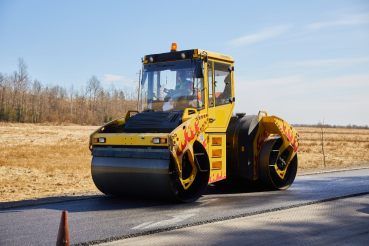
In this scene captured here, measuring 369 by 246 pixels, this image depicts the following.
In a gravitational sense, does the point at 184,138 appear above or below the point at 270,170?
above

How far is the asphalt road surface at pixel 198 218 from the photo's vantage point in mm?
5684

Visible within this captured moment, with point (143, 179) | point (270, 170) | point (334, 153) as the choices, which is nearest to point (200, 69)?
point (143, 179)

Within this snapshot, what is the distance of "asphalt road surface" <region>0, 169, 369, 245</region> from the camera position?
5684mm

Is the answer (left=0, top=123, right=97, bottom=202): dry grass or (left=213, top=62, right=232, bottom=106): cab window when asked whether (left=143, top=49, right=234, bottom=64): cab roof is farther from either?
(left=0, top=123, right=97, bottom=202): dry grass

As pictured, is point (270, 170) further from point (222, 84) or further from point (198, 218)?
point (198, 218)

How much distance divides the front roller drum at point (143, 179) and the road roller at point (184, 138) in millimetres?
19

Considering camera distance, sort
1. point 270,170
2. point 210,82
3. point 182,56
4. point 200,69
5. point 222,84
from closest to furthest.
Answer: point 200,69 → point 182,56 → point 210,82 → point 222,84 → point 270,170

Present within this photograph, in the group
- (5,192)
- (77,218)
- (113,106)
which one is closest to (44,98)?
(113,106)

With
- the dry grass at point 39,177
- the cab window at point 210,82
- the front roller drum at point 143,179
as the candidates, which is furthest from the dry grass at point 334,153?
the front roller drum at point 143,179

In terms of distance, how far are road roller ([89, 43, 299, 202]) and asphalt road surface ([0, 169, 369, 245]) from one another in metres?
0.50

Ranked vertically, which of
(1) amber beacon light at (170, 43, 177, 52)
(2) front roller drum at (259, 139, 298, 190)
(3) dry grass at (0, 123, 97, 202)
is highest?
(1) amber beacon light at (170, 43, 177, 52)

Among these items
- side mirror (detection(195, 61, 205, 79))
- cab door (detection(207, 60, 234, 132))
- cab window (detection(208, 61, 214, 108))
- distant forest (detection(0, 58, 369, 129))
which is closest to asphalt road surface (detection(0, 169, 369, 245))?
cab door (detection(207, 60, 234, 132))

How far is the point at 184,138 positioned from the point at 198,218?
1.65m

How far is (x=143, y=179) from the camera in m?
7.82
